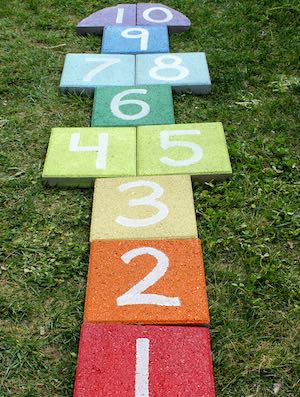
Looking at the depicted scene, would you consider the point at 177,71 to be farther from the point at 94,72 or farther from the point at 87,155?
the point at 87,155

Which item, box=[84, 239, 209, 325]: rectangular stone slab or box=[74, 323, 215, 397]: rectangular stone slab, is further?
box=[84, 239, 209, 325]: rectangular stone slab

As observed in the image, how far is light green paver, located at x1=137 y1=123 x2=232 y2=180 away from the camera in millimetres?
2982

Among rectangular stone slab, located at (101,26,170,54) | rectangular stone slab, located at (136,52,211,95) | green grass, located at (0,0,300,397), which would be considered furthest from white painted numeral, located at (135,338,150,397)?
rectangular stone slab, located at (101,26,170,54)

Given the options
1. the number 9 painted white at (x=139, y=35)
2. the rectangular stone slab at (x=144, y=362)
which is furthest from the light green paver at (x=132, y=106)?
Answer: the rectangular stone slab at (x=144, y=362)

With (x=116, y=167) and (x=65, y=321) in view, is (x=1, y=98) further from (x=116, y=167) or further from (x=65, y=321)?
(x=65, y=321)

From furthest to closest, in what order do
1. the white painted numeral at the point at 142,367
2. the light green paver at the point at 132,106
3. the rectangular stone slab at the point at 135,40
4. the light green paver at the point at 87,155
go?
the rectangular stone slab at the point at 135,40, the light green paver at the point at 132,106, the light green paver at the point at 87,155, the white painted numeral at the point at 142,367

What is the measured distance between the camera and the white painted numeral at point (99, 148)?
305 centimetres

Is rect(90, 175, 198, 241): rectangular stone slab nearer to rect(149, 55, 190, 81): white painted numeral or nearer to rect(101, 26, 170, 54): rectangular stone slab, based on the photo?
rect(149, 55, 190, 81): white painted numeral

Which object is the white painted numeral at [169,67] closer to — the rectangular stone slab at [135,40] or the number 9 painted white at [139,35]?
the rectangular stone slab at [135,40]

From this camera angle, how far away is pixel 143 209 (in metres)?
2.73

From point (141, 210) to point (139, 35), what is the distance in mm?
2246

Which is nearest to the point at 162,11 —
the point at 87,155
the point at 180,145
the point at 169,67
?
the point at 169,67

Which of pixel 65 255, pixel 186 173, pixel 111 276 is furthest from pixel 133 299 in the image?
pixel 186 173

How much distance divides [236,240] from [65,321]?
95 cm
